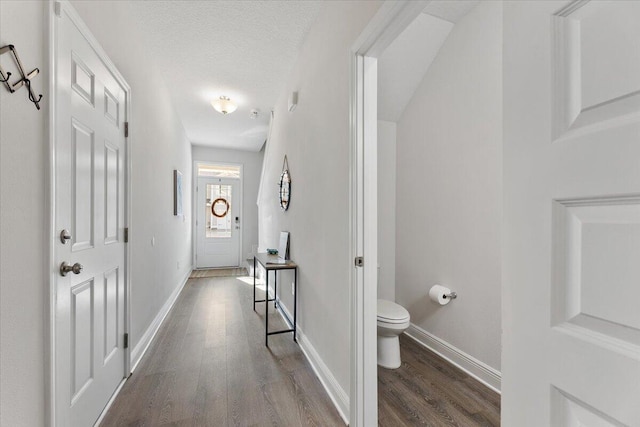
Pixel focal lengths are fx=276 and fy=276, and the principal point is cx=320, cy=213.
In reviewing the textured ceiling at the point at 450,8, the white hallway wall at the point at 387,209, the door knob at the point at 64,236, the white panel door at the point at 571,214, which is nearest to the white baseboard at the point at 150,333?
the door knob at the point at 64,236

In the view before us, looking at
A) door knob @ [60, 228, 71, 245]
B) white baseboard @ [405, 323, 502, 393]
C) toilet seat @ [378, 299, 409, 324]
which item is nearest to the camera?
door knob @ [60, 228, 71, 245]

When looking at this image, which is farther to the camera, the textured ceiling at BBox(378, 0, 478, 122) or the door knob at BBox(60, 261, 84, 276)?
the textured ceiling at BBox(378, 0, 478, 122)

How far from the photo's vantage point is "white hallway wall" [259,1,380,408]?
1.59 meters

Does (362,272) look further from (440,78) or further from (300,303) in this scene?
(440,78)


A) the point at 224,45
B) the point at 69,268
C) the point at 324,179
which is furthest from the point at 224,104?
the point at 69,268

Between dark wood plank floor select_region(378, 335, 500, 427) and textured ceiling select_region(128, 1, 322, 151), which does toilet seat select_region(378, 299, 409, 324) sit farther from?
textured ceiling select_region(128, 1, 322, 151)

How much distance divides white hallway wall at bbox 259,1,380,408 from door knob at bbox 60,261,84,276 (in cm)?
128

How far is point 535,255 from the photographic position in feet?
1.91

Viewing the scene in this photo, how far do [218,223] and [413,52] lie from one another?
16.6ft

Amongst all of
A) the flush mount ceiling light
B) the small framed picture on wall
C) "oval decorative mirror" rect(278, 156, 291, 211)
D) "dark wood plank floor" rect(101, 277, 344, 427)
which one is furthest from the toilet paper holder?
the small framed picture on wall

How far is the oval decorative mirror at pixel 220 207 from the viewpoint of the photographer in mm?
6012

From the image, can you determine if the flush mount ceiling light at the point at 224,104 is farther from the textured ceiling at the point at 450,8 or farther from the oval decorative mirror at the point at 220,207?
the oval decorative mirror at the point at 220,207

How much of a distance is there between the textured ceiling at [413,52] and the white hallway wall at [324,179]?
1.45 ft

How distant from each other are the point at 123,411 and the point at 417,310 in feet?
Result: 7.28
